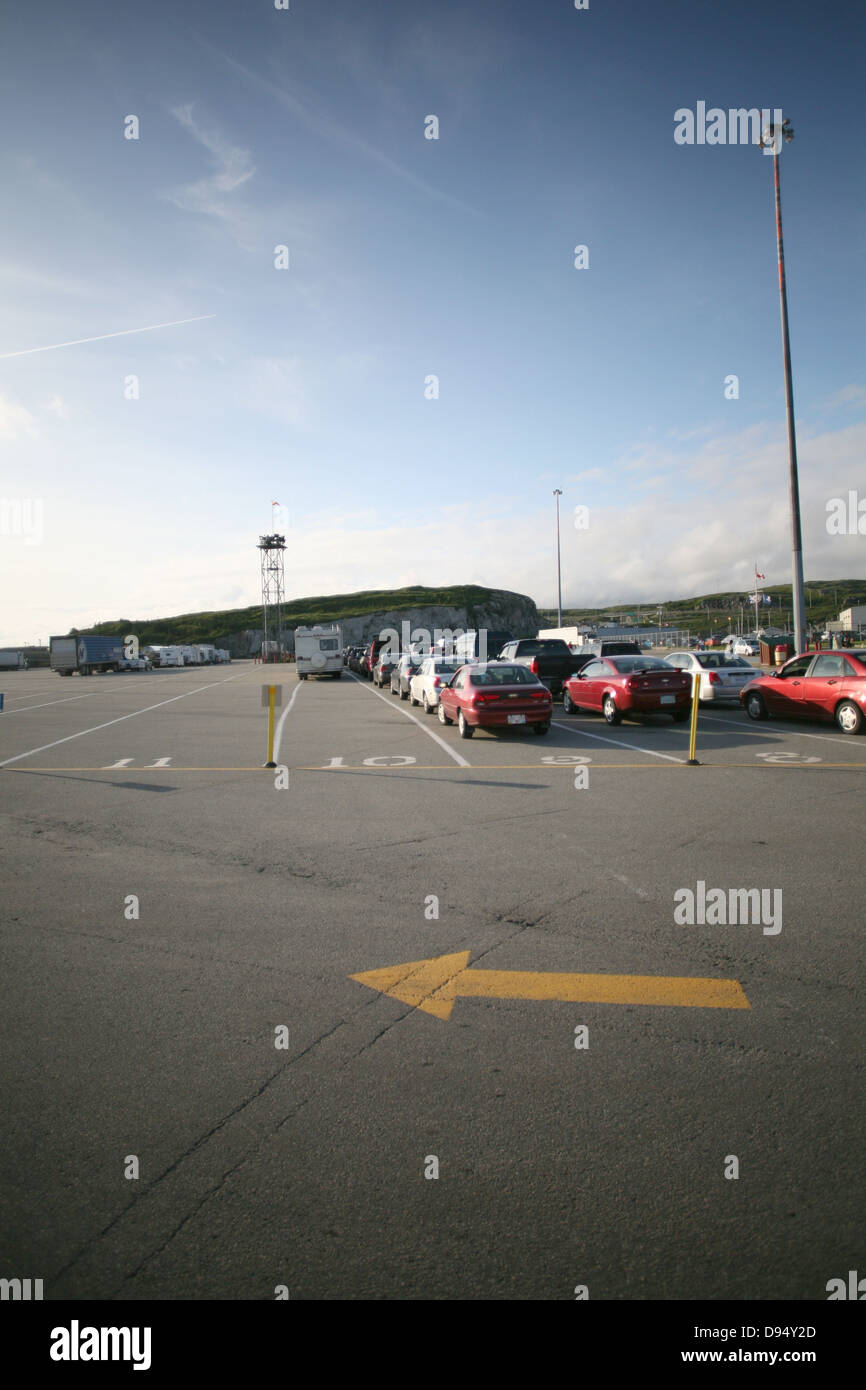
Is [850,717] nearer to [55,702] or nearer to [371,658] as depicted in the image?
[55,702]

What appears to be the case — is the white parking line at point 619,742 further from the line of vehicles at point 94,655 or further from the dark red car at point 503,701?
the line of vehicles at point 94,655

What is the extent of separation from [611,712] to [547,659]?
20.6ft

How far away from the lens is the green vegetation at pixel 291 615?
14362 cm

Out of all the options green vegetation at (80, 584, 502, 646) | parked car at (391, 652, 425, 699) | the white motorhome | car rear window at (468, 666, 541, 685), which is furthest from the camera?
green vegetation at (80, 584, 502, 646)

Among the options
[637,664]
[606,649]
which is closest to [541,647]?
[606,649]

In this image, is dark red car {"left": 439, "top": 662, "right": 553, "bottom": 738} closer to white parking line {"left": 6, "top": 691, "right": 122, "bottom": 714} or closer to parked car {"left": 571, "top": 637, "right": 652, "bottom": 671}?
parked car {"left": 571, "top": 637, "right": 652, "bottom": 671}

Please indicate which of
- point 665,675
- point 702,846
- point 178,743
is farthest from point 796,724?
point 178,743

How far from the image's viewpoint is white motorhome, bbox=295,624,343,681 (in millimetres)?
42906

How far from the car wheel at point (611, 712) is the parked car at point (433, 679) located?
13.0 ft

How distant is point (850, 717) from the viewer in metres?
15.7

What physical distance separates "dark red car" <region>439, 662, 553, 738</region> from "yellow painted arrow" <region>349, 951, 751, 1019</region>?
1128cm

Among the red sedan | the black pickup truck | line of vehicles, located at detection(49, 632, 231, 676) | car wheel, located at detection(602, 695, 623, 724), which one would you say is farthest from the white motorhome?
car wheel, located at detection(602, 695, 623, 724)
